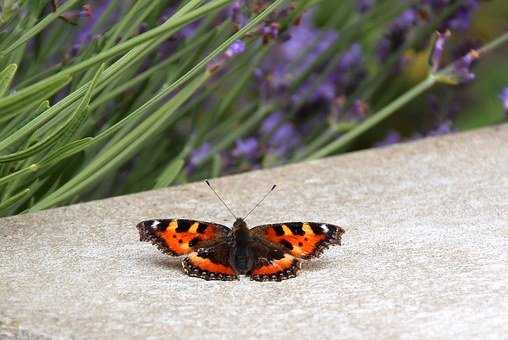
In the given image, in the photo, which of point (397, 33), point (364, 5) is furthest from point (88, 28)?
point (397, 33)

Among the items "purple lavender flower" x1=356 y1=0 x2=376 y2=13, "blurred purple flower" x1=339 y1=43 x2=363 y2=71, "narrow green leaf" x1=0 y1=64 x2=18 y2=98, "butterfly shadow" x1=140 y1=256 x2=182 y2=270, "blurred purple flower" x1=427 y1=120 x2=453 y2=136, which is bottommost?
"blurred purple flower" x1=427 y1=120 x2=453 y2=136

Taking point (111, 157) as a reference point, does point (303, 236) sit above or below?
below

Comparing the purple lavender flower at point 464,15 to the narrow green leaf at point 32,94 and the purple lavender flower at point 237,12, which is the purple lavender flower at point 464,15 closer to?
the purple lavender flower at point 237,12

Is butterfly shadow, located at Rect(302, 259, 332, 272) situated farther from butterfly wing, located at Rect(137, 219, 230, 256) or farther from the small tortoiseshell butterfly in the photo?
butterfly wing, located at Rect(137, 219, 230, 256)

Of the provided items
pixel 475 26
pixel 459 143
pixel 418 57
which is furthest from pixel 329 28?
pixel 475 26

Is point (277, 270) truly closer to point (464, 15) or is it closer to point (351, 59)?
point (464, 15)

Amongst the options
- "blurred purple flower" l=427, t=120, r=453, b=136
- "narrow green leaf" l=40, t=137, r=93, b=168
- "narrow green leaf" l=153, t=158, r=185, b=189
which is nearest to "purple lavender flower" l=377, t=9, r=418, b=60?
"blurred purple flower" l=427, t=120, r=453, b=136

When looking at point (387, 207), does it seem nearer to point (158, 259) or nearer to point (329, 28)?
point (158, 259)

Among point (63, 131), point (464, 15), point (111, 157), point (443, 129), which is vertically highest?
point (63, 131)

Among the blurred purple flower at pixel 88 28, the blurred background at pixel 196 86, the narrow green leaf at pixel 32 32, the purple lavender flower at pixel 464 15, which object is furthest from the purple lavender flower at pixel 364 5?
the narrow green leaf at pixel 32 32
